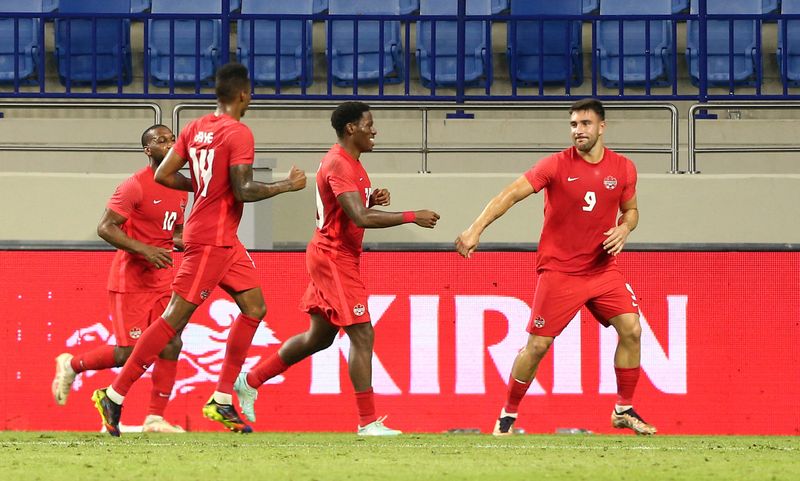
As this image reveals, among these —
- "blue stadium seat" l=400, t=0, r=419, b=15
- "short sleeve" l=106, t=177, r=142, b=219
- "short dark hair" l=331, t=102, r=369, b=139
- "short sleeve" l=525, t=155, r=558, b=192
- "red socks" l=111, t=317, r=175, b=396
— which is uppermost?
"blue stadium seat" l=400, t=0, r=419, b=15

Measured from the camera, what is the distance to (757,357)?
9789mm

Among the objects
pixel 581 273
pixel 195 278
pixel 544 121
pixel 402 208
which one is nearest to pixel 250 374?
pixel 195 278

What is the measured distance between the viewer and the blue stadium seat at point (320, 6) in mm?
14914

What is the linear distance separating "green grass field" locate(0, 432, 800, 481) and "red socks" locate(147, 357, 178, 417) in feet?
1.17

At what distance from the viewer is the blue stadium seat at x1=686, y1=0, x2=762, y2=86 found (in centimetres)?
1411

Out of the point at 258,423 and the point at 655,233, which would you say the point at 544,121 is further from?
the point at 258,423

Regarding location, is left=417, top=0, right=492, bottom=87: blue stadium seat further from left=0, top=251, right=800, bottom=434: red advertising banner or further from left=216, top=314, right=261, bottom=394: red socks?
left=216, top=314, right=261, bottom=394: red socks

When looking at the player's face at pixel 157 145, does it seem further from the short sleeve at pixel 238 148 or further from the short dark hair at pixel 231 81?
the short sleeve at pixel 238 148

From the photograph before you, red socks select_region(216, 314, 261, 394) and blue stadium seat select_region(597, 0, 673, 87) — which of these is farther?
blue stadium seat select_region(597, 0, 673, 87)

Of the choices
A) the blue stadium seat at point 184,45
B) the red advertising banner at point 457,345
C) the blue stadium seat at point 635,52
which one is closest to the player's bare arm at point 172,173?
the red advertising banner at point 457,345

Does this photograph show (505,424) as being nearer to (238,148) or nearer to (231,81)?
(238,148)

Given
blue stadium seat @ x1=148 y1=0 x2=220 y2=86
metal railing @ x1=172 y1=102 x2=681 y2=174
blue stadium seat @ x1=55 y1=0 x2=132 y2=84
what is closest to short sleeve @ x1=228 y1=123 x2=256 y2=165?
metal railing @ x1=172 y1=102 x2=681 y2=174

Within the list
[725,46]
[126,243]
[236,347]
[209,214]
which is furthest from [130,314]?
[725,46]

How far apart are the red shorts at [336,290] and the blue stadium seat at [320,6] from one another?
6.90 m
